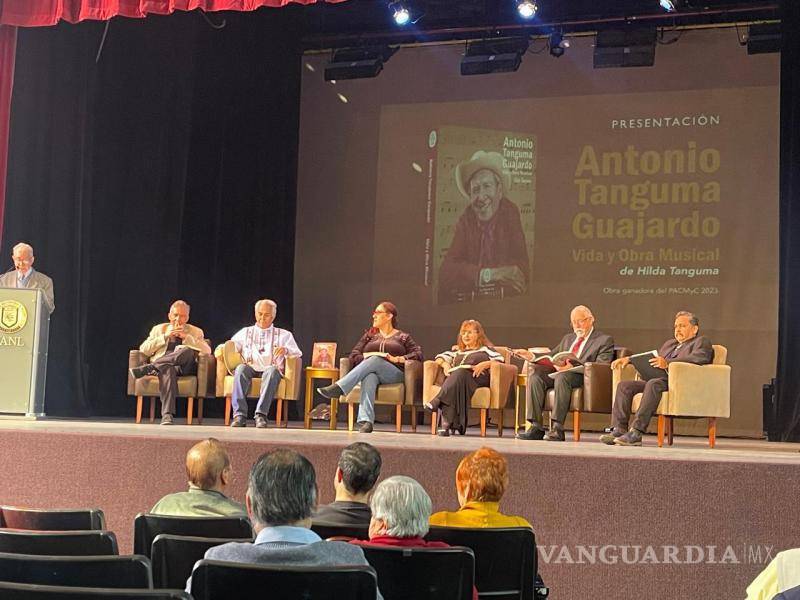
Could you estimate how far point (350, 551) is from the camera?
1.94 m

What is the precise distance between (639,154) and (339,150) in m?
2.65

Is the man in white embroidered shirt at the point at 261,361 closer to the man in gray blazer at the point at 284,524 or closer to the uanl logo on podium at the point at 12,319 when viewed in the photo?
the uanl logo on podium at the point at 12,319

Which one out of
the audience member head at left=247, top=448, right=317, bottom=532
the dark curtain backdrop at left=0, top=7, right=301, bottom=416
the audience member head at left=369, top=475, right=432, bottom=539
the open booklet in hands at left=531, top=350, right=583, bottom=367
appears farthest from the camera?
the dark curtain backdrop at left=0, top=7, right=301, bottom=416

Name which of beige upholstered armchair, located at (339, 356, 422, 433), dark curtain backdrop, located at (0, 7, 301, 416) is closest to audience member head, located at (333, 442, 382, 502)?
beige upholstered armchair, located at (339, 356, 422, 433)

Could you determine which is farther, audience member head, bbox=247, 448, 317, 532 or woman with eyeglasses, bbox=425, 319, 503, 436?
woman with eyeglasses, bbox=425, 319, 503, 436

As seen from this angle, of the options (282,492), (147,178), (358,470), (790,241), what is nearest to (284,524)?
(282,492)

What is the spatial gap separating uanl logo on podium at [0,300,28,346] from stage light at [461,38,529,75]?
14.2 ft

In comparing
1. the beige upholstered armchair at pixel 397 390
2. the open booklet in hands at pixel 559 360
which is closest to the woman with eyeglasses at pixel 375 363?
the beige upholstered armchair at pixel 397 390

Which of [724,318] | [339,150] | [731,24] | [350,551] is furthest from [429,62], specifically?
[350,551]

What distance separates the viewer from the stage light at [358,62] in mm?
9070

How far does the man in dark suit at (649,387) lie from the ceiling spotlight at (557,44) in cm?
300

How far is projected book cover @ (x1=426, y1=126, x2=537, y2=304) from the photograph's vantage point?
28.7 feet

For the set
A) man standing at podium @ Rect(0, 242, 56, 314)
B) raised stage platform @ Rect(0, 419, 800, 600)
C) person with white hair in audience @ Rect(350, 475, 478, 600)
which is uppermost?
man standing at podium @ Rect(0, 242, 56, 314)

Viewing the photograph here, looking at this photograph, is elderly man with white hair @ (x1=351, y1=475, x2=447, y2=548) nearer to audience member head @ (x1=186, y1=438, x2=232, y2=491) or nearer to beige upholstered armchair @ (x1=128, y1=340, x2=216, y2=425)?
audience member head @ (x1=186, y1=438, x2=232, y2=491)
